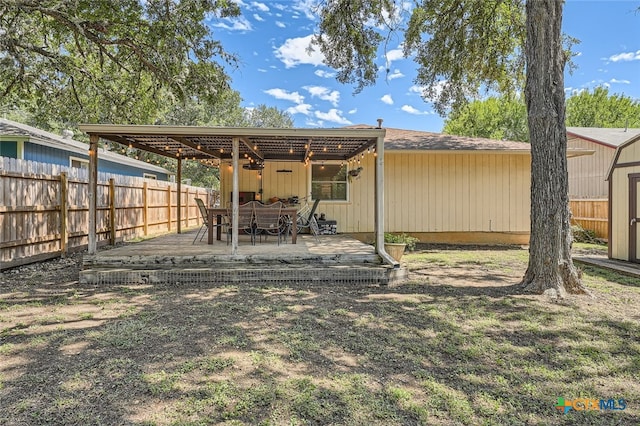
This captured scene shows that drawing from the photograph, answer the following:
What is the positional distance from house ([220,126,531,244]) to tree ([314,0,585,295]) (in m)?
1.92

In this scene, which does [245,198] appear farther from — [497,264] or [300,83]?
[300,83]

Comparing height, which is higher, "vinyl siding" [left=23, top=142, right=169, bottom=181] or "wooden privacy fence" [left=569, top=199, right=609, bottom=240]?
"vinyl siding" [left=23, top=142, right=169, bottom=181]

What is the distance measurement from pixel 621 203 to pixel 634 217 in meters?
0.45

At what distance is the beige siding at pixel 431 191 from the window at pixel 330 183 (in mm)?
195

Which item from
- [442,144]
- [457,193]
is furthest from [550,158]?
[457,193]

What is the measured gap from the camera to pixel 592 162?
1619cm

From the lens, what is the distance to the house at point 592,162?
1554 centimetres

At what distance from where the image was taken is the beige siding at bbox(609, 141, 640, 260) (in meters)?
6.99

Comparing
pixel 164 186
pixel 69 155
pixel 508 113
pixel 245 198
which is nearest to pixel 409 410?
pixel 245 198

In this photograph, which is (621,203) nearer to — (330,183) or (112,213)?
(330,183)

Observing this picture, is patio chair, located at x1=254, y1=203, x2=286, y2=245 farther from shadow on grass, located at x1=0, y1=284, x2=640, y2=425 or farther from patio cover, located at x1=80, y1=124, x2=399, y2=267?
shadow on grass, located at x1=0, y1=284, x2=640, y2=425

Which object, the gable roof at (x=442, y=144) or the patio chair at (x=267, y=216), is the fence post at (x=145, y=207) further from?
the gable roof at (x=442, y=144)

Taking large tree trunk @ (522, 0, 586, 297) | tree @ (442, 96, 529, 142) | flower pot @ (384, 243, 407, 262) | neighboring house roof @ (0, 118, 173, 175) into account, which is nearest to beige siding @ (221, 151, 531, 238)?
flower pot @ (384, 243, 407, 262)

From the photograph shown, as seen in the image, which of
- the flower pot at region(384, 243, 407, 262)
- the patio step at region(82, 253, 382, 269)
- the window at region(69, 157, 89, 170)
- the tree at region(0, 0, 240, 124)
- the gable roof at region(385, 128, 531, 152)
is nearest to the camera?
the patio step at region(82, 253, 382, 269)
